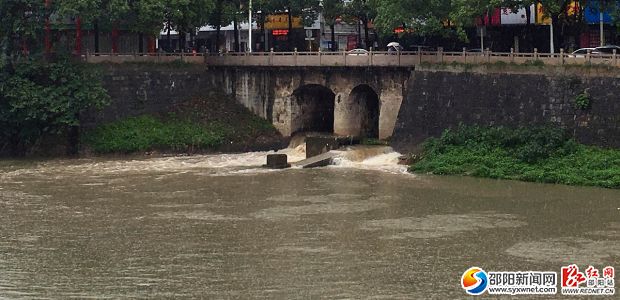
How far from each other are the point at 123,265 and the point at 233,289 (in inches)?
197

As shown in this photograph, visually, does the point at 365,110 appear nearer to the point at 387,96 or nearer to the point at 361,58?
the point at 387,96

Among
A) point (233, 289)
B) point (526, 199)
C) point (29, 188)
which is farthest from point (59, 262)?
point (526, 199)

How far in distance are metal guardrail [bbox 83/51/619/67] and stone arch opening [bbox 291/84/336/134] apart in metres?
2.42

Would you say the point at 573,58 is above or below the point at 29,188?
above

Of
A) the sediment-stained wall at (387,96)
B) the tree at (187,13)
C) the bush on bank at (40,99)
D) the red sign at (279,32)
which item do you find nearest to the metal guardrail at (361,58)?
the sediment-stained wall at (387,96)

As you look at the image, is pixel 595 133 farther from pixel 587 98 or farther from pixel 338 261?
pixel 338 261

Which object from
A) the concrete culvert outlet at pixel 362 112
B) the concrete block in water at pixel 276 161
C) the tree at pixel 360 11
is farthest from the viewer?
the tree at pixel 360 11

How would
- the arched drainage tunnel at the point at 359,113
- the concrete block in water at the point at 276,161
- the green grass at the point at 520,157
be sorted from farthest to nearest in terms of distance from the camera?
1. the arched drainage tunnel at the point at 359,113
2. the concrete block in water at the point at 276,161
3. the green grass at the point at 520,157

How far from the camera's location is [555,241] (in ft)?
140

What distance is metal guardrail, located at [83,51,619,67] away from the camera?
59.2 metres

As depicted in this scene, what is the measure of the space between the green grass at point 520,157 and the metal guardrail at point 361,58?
3.71 meters

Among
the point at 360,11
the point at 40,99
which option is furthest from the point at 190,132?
the point at 360,11

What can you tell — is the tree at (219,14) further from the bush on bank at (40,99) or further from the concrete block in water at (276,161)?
the concrete block in water at (276,161)

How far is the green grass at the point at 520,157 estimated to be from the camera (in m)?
54.8
